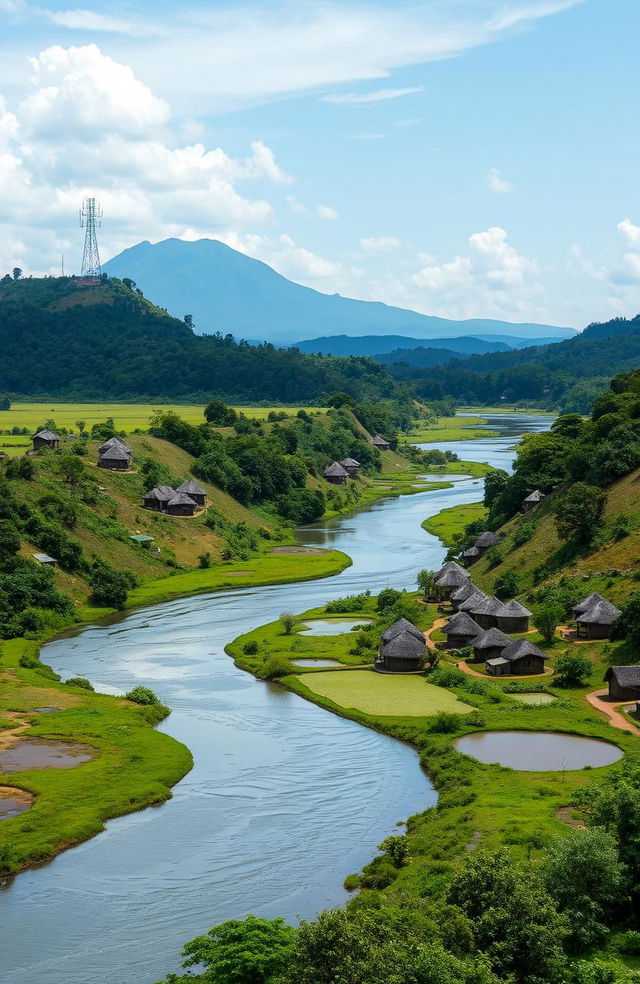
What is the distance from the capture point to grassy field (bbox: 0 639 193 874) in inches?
1394

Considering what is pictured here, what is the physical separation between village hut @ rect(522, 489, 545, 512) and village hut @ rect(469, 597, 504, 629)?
2132cm

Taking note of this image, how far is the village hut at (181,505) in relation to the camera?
9038 centimetres

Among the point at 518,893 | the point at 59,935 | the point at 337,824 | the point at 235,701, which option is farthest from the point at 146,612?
the point at 518,893

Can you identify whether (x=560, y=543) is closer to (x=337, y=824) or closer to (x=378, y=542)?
(x=378, y=542)

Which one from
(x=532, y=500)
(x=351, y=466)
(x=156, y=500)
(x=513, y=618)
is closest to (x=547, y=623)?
(x=513, y=618)

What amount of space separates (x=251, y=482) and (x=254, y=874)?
237 ft

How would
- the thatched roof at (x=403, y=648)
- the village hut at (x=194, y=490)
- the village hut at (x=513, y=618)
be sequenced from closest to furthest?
the thatched roof at (x=403, y=648)
the village hut at (x=513, y=618)
the village hut at (x=194, y=490)

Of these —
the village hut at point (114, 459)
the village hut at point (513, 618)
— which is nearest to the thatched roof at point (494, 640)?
the village hut at point (513, 618)

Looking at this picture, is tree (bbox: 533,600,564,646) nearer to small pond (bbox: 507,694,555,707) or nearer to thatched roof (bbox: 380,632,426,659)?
thatched roof (bbox: 380,632,426,659)

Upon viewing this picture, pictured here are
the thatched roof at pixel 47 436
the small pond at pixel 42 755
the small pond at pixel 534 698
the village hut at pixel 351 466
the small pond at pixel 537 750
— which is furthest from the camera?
the village hut at pixel 351 466

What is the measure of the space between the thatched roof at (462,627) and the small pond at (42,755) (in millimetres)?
20947

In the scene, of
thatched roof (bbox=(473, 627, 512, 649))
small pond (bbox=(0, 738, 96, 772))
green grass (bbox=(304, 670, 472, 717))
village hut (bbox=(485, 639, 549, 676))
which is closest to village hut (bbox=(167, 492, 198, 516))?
green grass (bbox=(304, 670, 472, 717))

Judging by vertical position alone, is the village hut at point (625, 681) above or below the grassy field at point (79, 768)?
above

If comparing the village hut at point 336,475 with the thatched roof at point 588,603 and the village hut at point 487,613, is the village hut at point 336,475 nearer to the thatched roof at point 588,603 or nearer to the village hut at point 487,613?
the village hut at point 487,613
